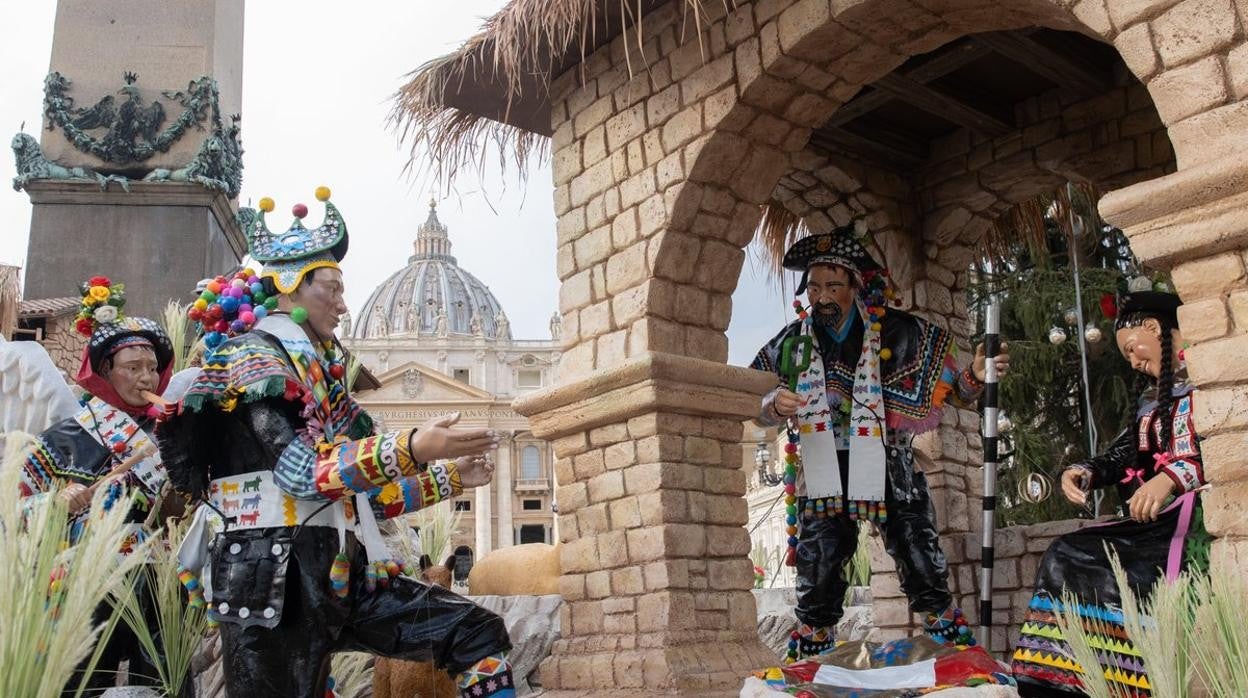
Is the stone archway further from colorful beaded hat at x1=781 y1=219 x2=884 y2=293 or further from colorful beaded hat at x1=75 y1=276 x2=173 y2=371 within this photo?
colorful beaded hat at x1=75 y1=276 x2=173 y2=371

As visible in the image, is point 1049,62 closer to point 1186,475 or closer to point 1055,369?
point 1186,475

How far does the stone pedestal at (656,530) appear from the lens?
16.9ft

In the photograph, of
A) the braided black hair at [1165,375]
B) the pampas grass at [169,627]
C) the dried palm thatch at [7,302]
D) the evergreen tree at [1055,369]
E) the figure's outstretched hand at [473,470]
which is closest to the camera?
the figure's outstretched hand at [473,470]

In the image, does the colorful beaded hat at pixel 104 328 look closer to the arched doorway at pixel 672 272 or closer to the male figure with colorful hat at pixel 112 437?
the male figure with colorful hat at pixel 112 437

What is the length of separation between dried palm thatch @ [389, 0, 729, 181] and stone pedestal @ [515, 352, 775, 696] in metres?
1.49

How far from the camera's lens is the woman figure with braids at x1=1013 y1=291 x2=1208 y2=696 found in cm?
366

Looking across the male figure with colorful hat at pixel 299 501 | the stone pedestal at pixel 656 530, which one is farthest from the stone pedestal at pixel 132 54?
the male figure with colorful hat at pixel 299 501

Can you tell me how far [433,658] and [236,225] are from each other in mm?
6328

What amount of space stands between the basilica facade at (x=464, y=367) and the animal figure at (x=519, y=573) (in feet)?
121

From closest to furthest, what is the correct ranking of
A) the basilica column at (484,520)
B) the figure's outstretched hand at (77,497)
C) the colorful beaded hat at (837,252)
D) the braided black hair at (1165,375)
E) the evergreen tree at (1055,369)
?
the braided black hair at (1165,375) → the figure's outstretched hand at (77,497) → the colorful beaded hat at (837,252) → the evergreen tree at (1055,369) → the basilica column at (484,520)

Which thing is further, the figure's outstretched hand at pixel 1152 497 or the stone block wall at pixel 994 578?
the stone block wall at pixel 994 578

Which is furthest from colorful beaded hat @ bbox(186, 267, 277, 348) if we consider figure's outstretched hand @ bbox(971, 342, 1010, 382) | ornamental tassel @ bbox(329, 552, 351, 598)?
figure's outstretched hand @ bbox(971, 342, 1010, 382)

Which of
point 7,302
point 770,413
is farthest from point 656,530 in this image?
point 7,302

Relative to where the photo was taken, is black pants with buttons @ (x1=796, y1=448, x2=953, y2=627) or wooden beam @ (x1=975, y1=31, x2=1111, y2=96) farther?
wooden beam @ (x1=975, y1=31, x2=1111, y2=96)
